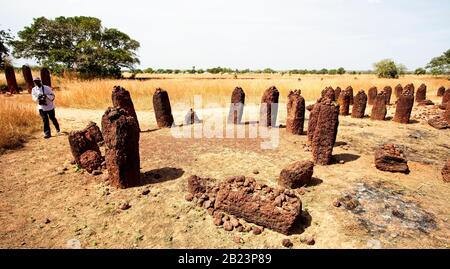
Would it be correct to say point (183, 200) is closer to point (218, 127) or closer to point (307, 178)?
point (307, 178)

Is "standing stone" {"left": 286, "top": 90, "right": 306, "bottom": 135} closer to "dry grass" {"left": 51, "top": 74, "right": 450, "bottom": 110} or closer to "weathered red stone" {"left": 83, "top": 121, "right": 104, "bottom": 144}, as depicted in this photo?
"weathered red stone" {"left": 83, "top": 121, "right": 104, "bottom": 144}

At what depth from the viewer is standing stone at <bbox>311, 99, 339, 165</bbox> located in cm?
669

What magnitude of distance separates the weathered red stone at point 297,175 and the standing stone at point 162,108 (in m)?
5.80

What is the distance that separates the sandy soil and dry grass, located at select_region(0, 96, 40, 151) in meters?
0.41

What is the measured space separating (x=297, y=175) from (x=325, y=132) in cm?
181

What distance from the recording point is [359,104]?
12766mm

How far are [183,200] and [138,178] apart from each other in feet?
3.80

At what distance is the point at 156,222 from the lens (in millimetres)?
4531

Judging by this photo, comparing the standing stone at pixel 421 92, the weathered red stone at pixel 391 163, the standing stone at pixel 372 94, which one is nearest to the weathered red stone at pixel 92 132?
the weathered red stone at pixel 391 163

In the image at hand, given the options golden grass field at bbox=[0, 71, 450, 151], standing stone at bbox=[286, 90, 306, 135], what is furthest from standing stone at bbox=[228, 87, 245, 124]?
golden grass field at bbox=[0, 71, 450, 151]

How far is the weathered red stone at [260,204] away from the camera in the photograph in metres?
4.17

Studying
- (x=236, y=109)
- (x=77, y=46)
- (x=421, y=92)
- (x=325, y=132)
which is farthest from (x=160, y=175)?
→ (x=77, y=46)
